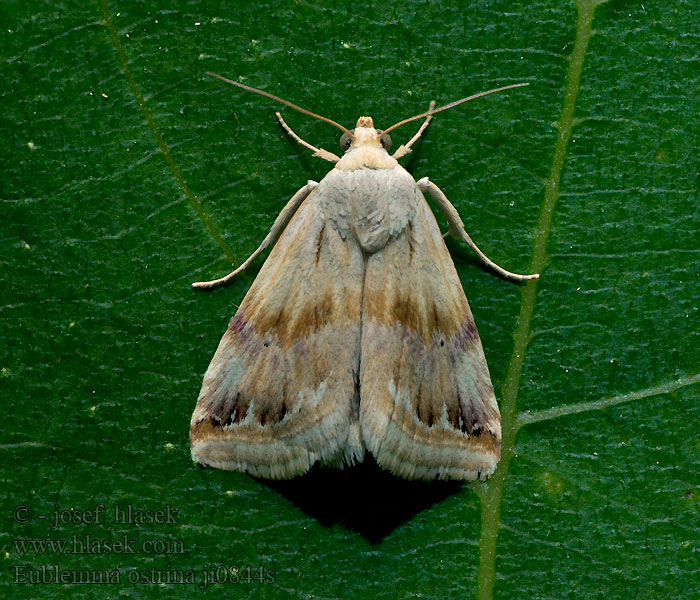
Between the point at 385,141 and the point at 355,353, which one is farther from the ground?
the point at 385,141

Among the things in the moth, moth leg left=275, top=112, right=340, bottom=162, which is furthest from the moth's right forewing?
moth leg left=275, top=112, right=340, bottom=162

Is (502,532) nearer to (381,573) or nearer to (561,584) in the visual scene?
(561,584)

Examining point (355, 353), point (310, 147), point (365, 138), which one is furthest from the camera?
point (310, 147)

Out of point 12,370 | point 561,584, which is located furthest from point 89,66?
point 561,584

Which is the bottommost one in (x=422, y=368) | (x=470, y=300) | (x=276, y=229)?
(x=422, y=368)

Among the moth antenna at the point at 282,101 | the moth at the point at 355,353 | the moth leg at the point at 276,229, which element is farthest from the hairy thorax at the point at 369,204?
the moth antenna at the point at 282,101

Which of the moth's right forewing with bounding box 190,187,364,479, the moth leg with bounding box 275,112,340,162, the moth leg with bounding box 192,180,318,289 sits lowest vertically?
the moth's right forewing with bounding box 190,187,364,479

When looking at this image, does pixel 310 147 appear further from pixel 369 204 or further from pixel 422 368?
pixel 422 368

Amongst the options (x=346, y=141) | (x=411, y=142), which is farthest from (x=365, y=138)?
(x=411, y=142)

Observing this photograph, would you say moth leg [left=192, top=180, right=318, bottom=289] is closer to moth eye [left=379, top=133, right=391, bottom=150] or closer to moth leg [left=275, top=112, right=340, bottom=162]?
moth leg [left=275, top=112, right=340, bottom=162]
